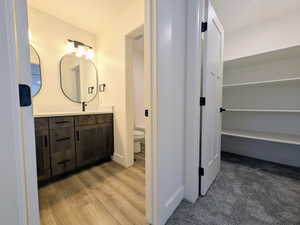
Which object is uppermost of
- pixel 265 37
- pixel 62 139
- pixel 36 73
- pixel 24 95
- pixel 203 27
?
pixel 265 37

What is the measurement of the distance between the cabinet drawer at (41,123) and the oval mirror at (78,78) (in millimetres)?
823

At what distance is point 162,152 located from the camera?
1.03 metres

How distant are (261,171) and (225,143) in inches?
31.8

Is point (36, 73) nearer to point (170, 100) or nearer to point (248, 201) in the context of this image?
point (170, 100)

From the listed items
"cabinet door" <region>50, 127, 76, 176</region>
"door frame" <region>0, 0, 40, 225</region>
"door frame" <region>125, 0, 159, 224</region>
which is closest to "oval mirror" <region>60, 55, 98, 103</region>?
"cabinet door" <region>50, 127, 76, 176</region>

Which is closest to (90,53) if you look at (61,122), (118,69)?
(118,69)

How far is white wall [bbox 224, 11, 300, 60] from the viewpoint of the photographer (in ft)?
6.30

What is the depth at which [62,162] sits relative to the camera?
1.72 metres

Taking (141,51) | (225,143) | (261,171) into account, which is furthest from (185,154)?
(141,51)

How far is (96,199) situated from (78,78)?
1991mm

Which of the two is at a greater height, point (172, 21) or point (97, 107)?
point (172, 21)

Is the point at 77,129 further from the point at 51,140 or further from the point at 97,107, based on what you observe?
the point at 97,107

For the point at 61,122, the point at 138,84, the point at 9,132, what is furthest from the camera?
the point at 138,84

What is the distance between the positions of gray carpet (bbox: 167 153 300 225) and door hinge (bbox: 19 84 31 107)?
Answer: 1254 millimetres
